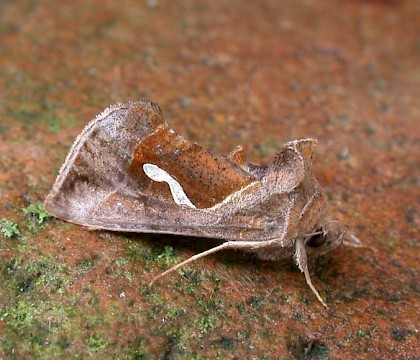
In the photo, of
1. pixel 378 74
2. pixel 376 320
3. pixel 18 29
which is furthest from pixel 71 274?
pixel 378 74

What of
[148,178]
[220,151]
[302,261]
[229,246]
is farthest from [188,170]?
[220,151]

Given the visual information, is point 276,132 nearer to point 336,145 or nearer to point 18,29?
point 336,145

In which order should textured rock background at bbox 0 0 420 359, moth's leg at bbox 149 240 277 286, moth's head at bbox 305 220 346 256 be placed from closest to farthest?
textured rock background at bbox 0 0 420 359, moth's leg at bbox 149 240 277 286, moth's head at bbox 305 220 346 256

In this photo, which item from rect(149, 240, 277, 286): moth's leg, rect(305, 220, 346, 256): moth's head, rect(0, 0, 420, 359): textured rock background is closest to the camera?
rect(0, 0, 420, 359): textured rock background

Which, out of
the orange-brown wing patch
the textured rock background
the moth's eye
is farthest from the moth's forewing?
the moth's eye

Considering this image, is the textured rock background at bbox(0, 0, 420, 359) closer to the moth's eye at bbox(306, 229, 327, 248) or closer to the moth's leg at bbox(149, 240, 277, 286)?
the moth's leg at bbox(149, 240, 277, 286)

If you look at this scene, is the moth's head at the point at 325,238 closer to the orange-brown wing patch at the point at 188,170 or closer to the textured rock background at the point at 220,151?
the textured rock background at the point at 220,151

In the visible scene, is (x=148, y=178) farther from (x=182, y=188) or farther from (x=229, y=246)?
(x=229, y=246)
